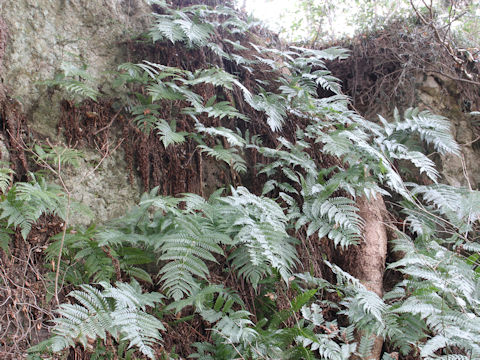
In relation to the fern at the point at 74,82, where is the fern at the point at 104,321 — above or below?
below

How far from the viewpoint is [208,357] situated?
2385mm

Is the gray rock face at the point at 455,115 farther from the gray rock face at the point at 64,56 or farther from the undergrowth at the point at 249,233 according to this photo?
the gray rock face at the point at 64,56

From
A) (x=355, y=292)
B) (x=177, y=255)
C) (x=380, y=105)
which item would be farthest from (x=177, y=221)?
(x=380, y=105)

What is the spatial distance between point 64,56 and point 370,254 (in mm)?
3419

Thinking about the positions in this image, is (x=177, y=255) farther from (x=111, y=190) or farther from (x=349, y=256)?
(x=349, y=256)

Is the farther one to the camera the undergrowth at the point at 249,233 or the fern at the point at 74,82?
the fern at the point at 74,82

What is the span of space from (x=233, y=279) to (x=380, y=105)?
3.13m

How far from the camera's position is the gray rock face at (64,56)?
3.05 meters

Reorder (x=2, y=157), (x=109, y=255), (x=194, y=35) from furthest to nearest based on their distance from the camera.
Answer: (x=194, y=35)
(x=2, y=157)
(x=109, y=255)

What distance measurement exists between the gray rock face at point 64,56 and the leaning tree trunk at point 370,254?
2070 mm

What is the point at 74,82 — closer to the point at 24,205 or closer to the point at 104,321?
the point at 24,205

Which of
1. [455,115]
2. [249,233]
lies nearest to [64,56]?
[249,233]

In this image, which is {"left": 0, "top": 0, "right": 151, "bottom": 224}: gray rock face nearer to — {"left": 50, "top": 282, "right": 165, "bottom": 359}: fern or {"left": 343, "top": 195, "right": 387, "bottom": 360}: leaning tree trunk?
{"left": 50, "top": 282, "right": 165, "bottom": 359}: fern

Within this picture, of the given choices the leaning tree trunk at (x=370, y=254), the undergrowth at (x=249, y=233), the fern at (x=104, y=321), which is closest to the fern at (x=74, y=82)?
the undergrowth at (x=249, y=233)
